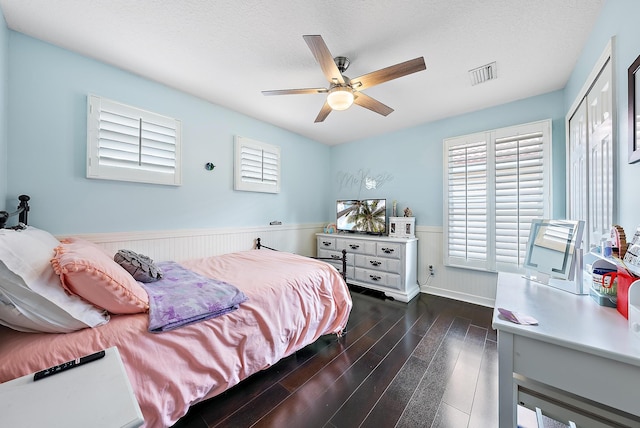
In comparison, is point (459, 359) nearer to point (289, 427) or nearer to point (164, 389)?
point (289, 427)

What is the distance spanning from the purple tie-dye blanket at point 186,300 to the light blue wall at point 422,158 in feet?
9.69

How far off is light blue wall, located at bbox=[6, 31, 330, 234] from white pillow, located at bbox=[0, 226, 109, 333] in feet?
3.78

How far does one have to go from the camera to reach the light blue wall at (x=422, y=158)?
262 centimetres

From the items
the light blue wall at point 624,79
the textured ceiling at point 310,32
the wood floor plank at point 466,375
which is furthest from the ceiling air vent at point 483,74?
the wood floor plank at point 466,375

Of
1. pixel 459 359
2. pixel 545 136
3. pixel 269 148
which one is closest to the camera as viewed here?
pixel 459 359

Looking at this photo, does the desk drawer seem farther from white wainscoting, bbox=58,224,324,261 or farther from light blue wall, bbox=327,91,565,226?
white wainscoting, bbox=58,224,324,261

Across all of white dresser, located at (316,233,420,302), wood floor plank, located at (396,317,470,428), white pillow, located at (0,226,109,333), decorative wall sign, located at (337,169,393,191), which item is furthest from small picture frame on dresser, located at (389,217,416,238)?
white pillow, located at (0,226,109,333)

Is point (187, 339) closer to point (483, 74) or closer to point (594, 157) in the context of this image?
point (594, 157)

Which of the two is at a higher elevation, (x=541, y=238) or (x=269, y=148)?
(x=269, y=148)

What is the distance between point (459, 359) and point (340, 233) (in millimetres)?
2484

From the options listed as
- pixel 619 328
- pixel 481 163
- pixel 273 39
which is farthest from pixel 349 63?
pixel 619 328

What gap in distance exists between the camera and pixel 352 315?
2.79m

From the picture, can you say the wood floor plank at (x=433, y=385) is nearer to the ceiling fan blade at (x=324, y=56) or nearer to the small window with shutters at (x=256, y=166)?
the ceiling fan blade at (x=324, y=56)

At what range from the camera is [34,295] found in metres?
0.97
